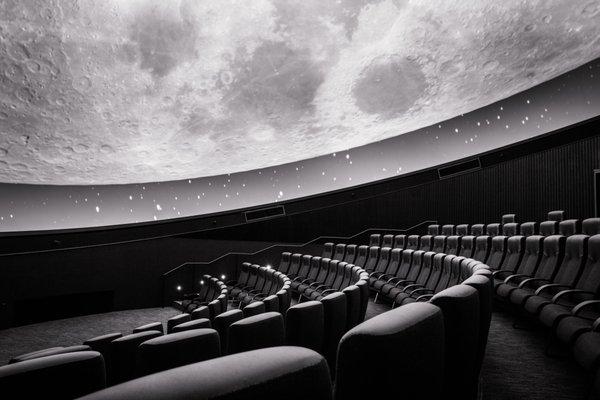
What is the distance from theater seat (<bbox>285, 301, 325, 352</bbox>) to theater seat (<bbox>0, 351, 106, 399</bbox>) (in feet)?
1.26

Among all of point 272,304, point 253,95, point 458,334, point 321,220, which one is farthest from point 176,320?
point 321,220

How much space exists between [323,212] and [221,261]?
91 centimetres

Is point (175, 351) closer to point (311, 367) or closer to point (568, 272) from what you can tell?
point (311, 367)

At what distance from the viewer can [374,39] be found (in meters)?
2.47

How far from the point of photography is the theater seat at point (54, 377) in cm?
40

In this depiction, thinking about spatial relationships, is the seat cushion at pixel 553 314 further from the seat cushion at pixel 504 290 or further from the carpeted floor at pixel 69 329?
the carpeted floor at pixel 69 329

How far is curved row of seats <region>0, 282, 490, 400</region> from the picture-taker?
0.19 meters

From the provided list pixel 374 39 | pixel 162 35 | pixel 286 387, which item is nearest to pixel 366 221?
pixel 374 39

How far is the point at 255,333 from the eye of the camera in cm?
68

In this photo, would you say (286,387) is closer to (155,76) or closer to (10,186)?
(155,76)

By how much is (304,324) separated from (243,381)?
62 centimetres

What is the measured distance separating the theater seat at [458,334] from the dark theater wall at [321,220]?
2.74m

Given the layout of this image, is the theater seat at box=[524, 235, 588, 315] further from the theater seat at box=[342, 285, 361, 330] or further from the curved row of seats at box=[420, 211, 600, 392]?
the theater seat at box=[342, 285, 361, 330]

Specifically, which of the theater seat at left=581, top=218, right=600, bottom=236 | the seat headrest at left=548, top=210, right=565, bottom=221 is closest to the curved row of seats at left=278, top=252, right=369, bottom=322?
the theater seat at left=581, top=218, right=600, bottom=236
